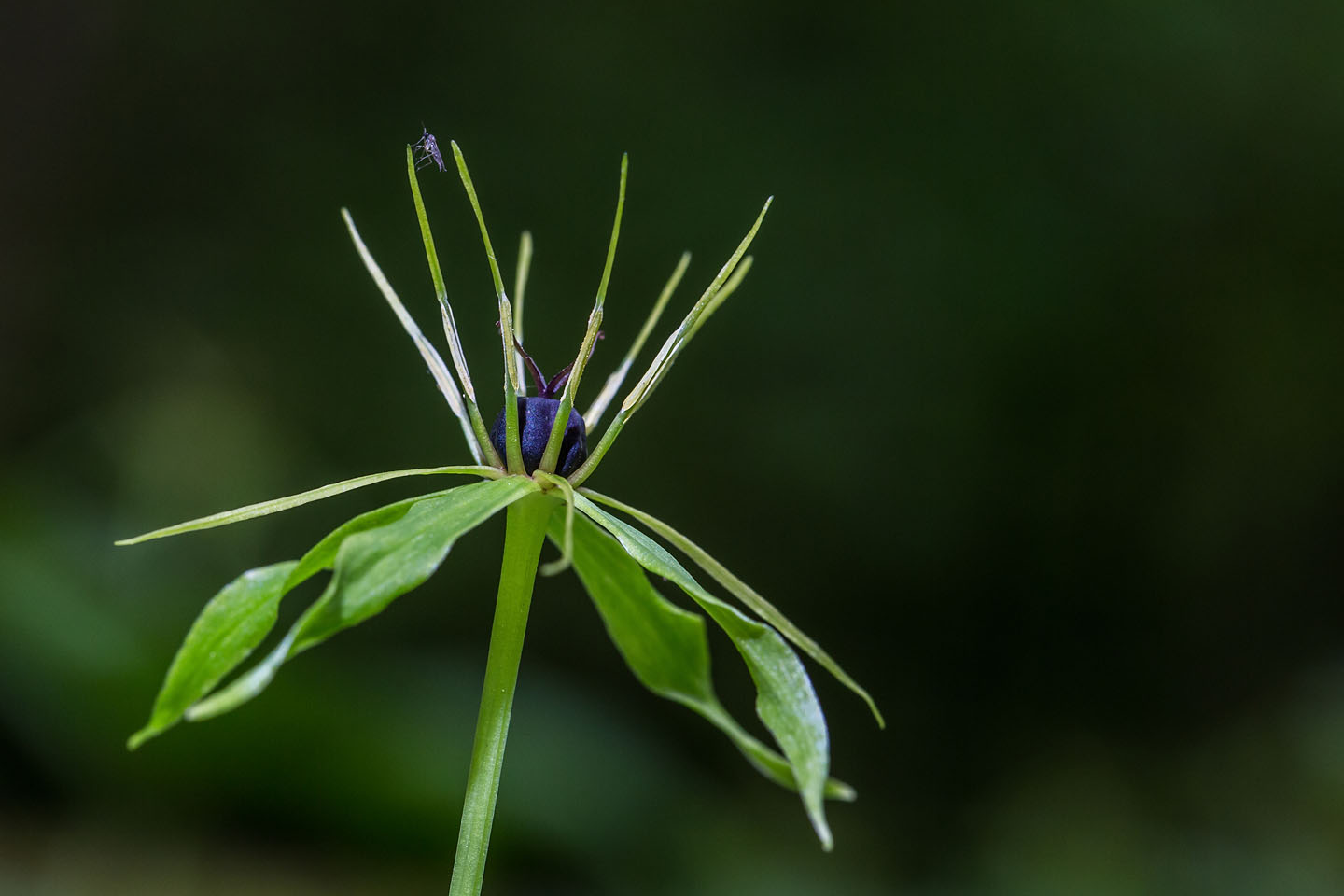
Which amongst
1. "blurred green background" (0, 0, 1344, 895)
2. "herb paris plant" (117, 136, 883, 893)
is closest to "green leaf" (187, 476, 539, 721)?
"herb paris plant" (117, 136, 883, 893)

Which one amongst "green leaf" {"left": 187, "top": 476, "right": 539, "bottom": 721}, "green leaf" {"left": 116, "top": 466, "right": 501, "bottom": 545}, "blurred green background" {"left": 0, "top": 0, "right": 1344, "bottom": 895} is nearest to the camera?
"green leaf" {"left": 187, "top": 476, "right": 539, "bottom": 721}

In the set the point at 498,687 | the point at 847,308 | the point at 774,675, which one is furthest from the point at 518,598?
the point at 847,308

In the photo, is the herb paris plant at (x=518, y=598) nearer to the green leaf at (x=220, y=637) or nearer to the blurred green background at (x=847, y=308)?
the green leaf at (x=220, y=637)

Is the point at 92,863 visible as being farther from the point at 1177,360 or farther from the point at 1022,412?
the point at 1177,360

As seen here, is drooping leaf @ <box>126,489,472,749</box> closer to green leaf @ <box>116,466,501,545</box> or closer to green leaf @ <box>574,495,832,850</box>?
green leaf @ <box>116,466,501,545</box>

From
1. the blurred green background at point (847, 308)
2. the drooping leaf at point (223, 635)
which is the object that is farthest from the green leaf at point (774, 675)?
the blurred green background at point (847, 308)

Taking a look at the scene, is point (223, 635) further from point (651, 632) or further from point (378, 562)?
point (651, 632)
